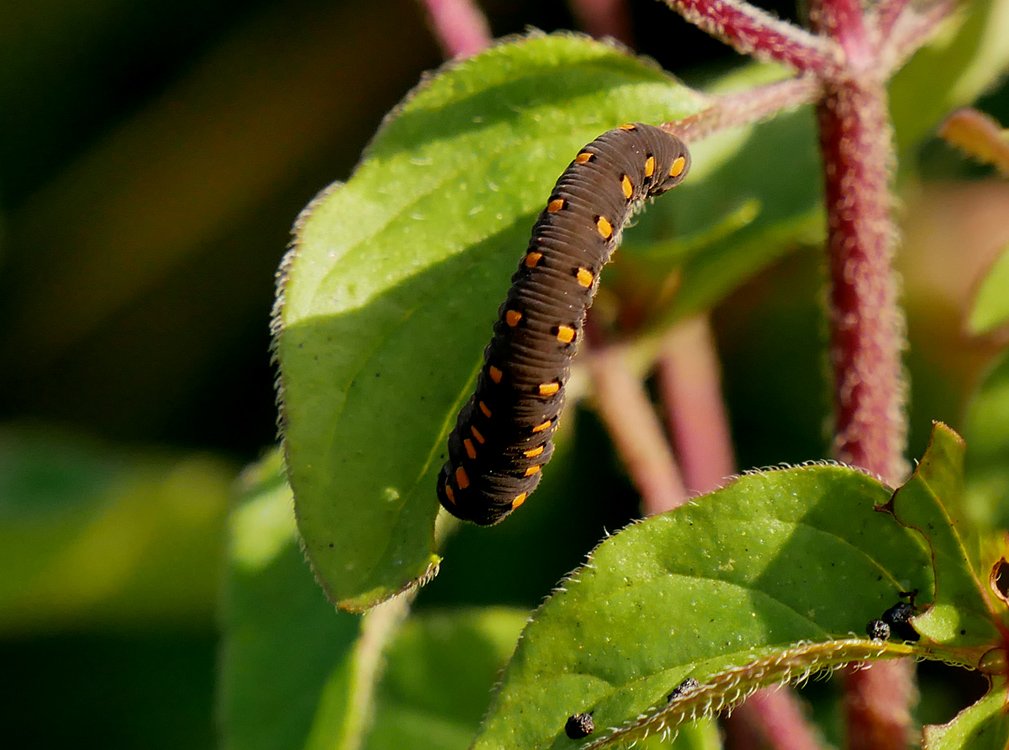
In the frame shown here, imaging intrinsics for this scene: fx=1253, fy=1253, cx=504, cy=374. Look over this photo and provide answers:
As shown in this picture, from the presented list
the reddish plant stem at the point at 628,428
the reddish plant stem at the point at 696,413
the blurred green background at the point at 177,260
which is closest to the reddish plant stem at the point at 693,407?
the reddish plant stem at the point at 696,413

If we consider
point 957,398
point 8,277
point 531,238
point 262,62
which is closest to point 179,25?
point 262,62

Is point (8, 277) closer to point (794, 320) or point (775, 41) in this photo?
point (794, 320)

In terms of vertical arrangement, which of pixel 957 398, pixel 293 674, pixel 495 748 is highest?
pixel 495 748

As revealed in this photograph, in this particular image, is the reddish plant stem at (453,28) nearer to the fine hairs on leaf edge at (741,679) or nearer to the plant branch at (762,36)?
the plant branch at (762,36)

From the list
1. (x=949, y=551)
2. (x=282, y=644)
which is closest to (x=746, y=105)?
(x=949, y=551)

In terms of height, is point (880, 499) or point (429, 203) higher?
point (429, 203)

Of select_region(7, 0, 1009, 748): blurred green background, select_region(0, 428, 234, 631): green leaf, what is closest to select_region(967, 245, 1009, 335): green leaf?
select_region(7, 0, 1009, 748): blurred green background

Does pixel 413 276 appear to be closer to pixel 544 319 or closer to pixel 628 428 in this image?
pixel 544 319

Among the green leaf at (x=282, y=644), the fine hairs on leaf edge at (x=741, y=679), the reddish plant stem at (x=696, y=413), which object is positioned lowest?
the reddish plant stem at (x=696, y=413)
